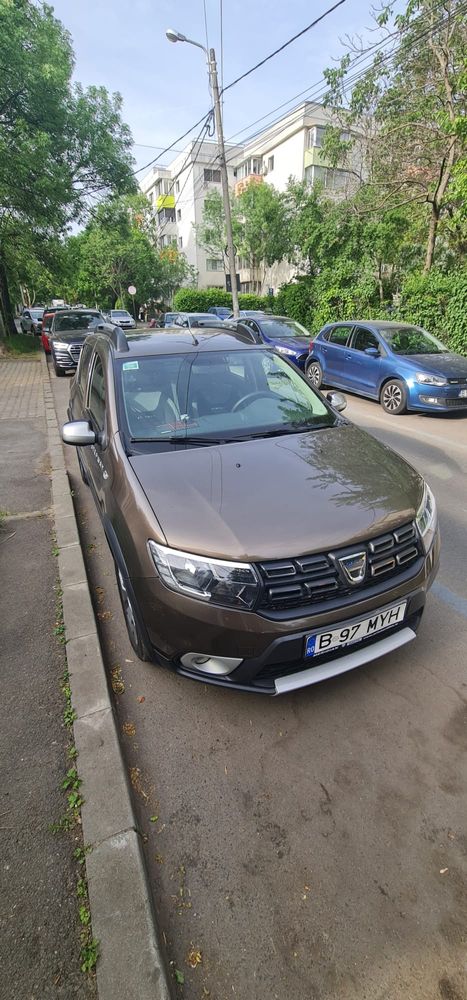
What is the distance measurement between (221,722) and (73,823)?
75cm

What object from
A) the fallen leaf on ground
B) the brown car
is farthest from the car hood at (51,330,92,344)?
the fallen leaf on ground

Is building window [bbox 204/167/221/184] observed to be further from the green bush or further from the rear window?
the rear window

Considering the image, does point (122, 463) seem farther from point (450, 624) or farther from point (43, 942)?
point (450, 624)

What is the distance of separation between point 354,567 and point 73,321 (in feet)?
50.8

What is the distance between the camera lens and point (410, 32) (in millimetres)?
11828

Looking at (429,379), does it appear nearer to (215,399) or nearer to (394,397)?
(394,397)

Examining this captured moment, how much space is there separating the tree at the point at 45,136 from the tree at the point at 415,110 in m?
7.19

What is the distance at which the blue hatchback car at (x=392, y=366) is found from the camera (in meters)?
7.68

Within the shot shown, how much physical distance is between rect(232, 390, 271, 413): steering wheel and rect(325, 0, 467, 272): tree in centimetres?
974

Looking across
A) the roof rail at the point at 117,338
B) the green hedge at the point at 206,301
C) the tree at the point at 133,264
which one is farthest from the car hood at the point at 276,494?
the tree at the point at 133,264

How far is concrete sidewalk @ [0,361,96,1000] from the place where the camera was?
1462 millimetres

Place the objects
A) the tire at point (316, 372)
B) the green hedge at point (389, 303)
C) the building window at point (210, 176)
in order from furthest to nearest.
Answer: the building window at point (210, 176)
the green hedge at point (389, 303)
the tire at point (316, 372)

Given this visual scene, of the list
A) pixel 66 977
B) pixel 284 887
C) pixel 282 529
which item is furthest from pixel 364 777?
pixel 66 977

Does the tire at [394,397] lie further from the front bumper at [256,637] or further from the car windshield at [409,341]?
the front bumper at [256,637]
